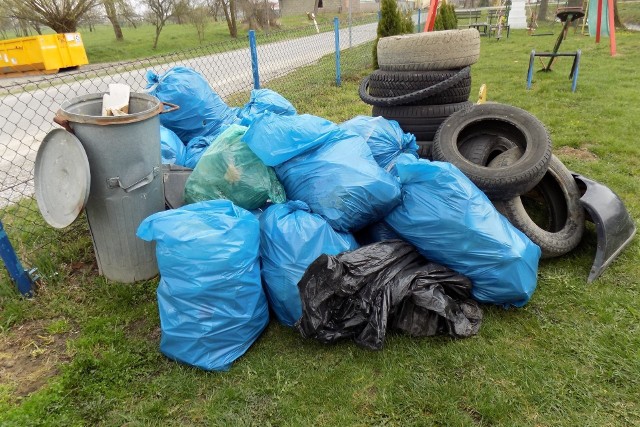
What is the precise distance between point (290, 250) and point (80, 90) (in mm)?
9113

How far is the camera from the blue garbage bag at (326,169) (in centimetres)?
247

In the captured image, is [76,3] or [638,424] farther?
[76,3]

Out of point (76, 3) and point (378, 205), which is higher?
point (76, 3)

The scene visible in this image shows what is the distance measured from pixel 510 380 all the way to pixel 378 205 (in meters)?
1.07

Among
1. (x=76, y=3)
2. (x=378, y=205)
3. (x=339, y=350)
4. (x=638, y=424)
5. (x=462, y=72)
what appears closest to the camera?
(x=638, y=424)

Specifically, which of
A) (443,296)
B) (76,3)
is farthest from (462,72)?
(76,3)

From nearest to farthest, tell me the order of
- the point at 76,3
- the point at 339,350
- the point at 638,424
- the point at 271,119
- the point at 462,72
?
1. the point at 638,424
2. the point at 339,350
3. the point at 271,119
4. the point at 462,72
5. the point at 76,3

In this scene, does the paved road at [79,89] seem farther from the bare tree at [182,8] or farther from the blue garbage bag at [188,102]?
the bare tree at [182,8]

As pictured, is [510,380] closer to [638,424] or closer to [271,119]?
[638,424]

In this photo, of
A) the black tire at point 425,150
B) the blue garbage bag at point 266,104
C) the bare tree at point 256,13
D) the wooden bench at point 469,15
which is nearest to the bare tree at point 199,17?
the bare tree at point 256,13

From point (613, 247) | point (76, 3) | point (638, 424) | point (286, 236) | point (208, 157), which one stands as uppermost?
point (76, 3)

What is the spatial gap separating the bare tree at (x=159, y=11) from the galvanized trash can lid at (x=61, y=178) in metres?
21.0

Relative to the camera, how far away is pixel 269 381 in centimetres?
209

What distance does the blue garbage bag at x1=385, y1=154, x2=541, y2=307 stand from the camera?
232 centimetres
